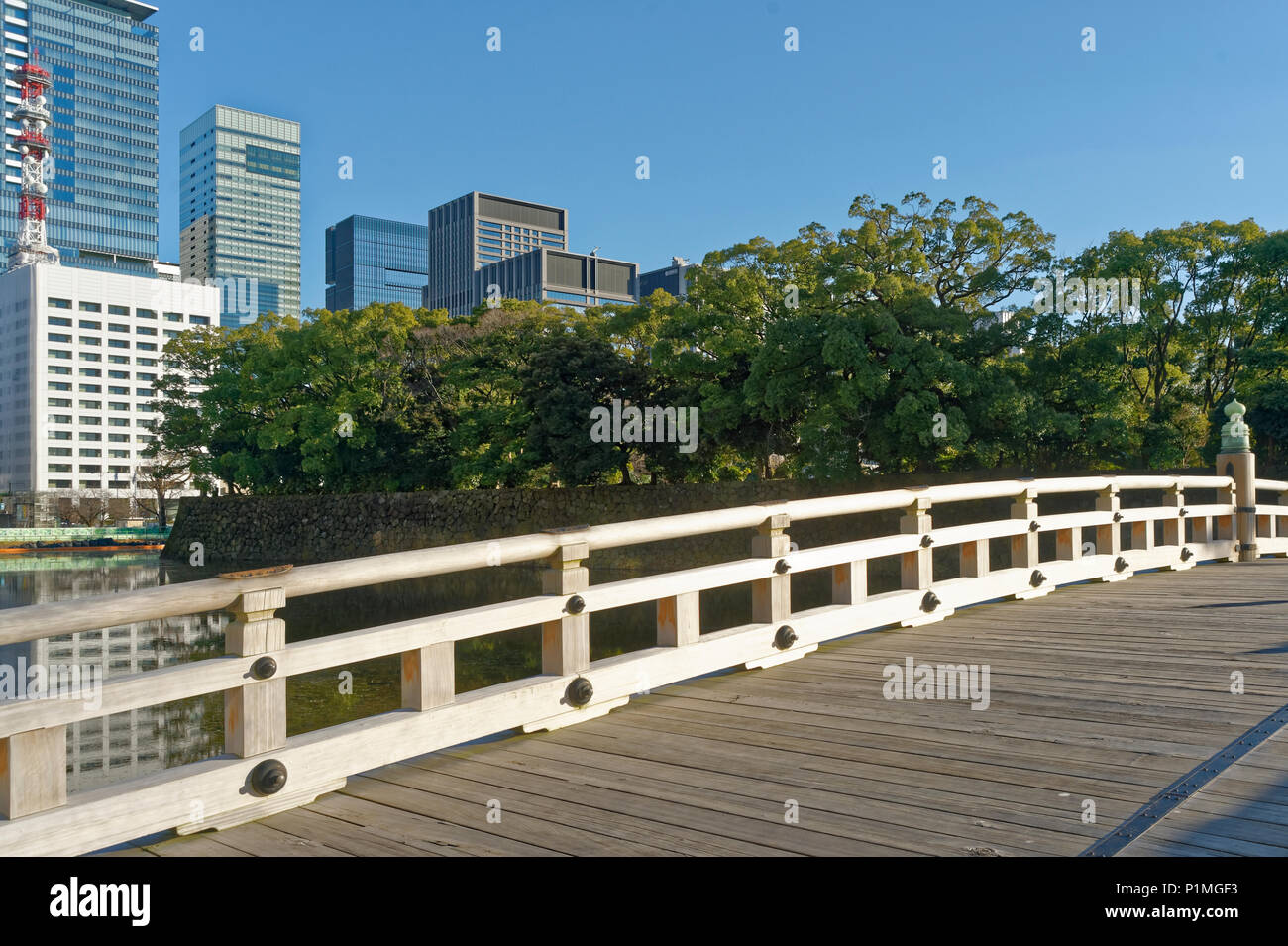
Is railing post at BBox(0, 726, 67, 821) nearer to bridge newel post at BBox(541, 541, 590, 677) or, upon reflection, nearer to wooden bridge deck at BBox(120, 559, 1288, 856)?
wooden bridge deck at BBox(120, 559, 1288, 856)

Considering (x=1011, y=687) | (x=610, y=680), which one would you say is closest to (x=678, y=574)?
(x=610, y=680)

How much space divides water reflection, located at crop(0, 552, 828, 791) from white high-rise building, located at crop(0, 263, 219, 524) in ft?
210

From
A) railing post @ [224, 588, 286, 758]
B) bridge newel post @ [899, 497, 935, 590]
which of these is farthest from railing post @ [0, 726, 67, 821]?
bridge newel post @ [899, 497, 935, 590]

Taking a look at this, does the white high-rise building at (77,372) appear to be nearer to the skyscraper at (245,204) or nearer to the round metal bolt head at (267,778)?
the skyscraper at (245,204)

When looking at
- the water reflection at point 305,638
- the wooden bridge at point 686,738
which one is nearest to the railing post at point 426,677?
the wooden bridge at point 686,738

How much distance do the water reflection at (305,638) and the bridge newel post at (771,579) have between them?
120 inches

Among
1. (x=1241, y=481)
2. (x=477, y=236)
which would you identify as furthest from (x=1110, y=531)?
(x=477, y=236)

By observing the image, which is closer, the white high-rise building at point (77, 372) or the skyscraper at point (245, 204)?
the white high-rise building at point (77, 372)

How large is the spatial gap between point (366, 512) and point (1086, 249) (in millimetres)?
25697

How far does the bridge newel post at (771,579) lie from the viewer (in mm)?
5203

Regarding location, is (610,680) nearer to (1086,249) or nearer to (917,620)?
(917,620)

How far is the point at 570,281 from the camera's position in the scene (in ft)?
295

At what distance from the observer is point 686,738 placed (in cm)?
389

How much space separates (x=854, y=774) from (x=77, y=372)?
97.8 meters
